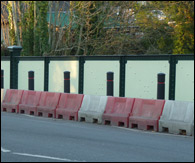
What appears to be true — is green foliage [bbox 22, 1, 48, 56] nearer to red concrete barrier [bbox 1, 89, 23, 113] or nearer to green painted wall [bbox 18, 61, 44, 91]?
green painted wall [bbox 18, 61, 44, 91]

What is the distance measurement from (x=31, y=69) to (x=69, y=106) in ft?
27.2

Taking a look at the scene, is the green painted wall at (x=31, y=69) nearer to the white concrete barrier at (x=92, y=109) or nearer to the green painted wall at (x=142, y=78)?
the green painted wall at (x=142, y=78)

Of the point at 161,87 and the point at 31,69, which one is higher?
the point at 31,69

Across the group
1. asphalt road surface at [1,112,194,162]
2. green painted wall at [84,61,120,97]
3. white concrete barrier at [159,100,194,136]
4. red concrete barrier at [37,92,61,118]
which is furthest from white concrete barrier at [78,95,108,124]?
green painted wall at [84,61,120,97]

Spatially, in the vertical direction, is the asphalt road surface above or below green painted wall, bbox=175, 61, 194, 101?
below

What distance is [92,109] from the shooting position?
14461mm

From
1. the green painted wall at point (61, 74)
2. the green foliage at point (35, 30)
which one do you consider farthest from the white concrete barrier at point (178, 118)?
the green foliage at point (35, 30)

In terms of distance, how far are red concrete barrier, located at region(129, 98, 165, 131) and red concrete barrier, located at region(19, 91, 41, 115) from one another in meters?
4.33

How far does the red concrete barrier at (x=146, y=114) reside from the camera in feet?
41.3

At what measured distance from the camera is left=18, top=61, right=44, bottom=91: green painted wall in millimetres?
22711

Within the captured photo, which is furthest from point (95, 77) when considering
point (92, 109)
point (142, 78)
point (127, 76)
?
point (92, 109)

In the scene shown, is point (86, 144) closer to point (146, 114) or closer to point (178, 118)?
point (178, 118)

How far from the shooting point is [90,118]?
46.7 feet

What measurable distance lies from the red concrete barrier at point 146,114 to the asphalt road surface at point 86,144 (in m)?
0.42
